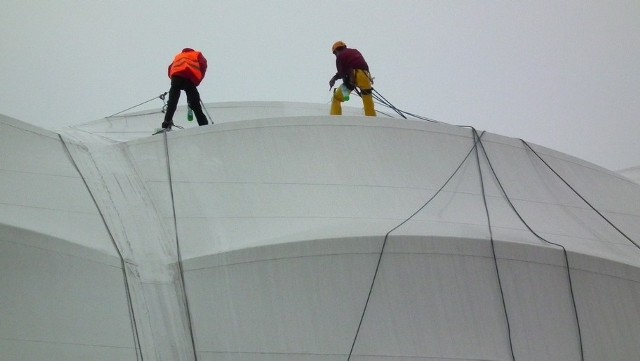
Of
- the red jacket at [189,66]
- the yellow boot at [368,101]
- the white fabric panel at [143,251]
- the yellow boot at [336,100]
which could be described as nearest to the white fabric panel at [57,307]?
the white fabric panel at [143,251]

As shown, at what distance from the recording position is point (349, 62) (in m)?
11.8

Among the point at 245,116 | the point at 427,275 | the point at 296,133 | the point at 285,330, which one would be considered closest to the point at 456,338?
the point at 427,275

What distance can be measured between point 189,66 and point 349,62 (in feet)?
7.99

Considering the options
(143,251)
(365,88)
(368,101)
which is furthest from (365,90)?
(143,251)

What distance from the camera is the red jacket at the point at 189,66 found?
11.7 m

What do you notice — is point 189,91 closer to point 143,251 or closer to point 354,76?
point 354,76

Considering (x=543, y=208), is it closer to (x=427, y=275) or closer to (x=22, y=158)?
(x=427, y=275)

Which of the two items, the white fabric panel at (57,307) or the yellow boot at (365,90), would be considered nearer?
the white fabric panel at (57,307)

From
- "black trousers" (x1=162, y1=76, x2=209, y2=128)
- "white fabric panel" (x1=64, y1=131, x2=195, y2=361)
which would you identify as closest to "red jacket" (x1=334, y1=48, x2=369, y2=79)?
"black trousers" (x1=162, y1=76, x2=209, y2=128)

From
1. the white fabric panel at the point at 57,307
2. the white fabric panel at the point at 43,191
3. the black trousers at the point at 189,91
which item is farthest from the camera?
the black trousers at the point at 189,91

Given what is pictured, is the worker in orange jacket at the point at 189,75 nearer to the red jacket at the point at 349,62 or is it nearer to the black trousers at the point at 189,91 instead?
the black trousers at the point at 189,91

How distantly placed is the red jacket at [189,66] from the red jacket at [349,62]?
2.12m

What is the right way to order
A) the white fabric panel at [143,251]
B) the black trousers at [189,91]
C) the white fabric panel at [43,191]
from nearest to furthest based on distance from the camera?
the white fabric panel at [143,251] → the white fabric panel at [43,191] → the black trousers at [189,91]

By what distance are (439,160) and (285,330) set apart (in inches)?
118
